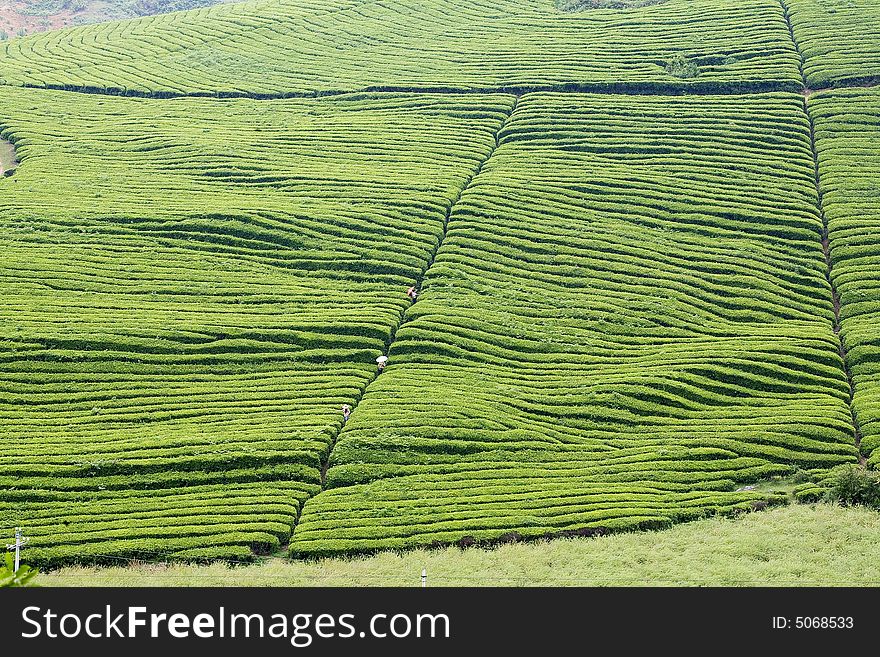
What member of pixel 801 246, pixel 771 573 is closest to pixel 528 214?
pixel 801 246

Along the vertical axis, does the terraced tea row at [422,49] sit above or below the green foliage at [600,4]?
below

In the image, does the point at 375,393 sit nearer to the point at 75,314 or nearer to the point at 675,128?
the point at 75,314

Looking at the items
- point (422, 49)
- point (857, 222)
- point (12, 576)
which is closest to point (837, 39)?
point (857, 222)

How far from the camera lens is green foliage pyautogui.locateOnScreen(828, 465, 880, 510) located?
31984mm

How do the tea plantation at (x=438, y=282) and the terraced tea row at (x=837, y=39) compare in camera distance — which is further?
the terraced tea row at (x=837, y=39)

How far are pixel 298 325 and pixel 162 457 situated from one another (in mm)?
10129

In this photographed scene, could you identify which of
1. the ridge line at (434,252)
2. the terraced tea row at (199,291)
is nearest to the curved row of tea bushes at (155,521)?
the terraced tea row at (199,291)

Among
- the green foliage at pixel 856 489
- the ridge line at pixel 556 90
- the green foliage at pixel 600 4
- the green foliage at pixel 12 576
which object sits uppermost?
the green foliage at pixel 600 4

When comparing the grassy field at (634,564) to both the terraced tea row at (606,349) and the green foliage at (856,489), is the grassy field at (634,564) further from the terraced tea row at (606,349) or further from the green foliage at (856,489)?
the terraced tea row at (606,349)

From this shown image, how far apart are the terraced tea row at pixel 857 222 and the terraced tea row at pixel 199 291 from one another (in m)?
18.8

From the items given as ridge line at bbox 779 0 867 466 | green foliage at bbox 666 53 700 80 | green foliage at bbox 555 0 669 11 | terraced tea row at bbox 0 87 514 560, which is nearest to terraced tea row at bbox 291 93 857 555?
ridge line at bbox 779 0 867 466

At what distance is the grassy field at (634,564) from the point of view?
27.7 metres

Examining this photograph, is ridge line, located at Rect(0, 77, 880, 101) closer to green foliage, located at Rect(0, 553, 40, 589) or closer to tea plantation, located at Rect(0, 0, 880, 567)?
tea plantation, located at Rect(0, 0, 880, 567)

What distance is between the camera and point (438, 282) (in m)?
47.8
